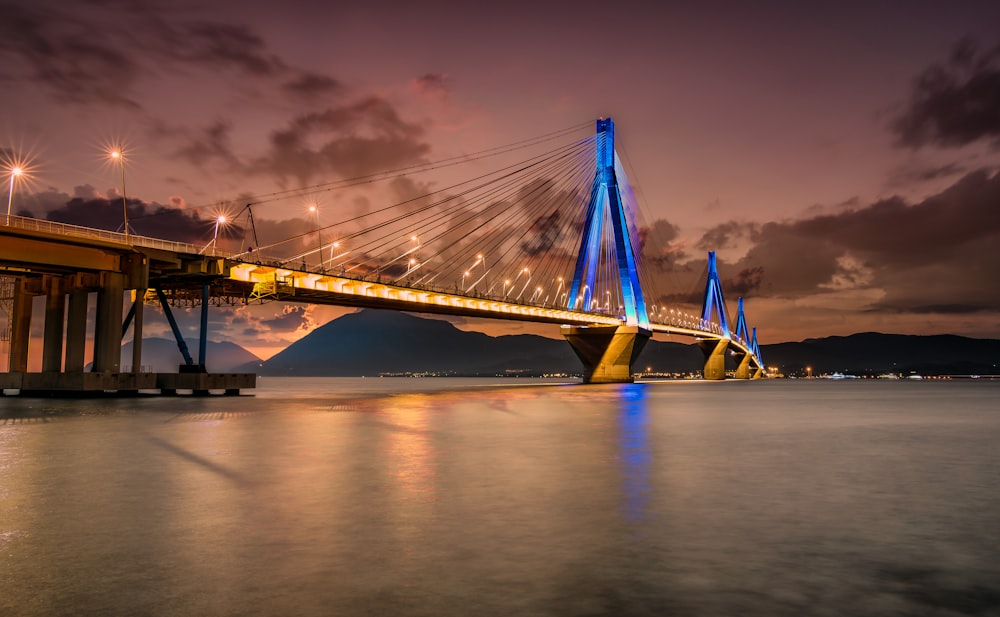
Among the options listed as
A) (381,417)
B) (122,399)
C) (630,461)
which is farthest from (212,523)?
(122,399)

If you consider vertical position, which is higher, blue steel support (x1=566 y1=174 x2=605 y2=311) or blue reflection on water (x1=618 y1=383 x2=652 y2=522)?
blue steel support (x1=566 y1=174 x2=605 y2=311)

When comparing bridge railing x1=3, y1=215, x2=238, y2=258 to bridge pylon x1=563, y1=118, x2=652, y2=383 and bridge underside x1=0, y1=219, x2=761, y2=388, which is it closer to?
bridge underside x1=0, y1=219, x2=761, y2=388

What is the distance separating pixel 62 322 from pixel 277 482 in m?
51.1

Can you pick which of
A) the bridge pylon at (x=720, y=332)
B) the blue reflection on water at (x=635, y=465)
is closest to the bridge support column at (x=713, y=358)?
the bridge pylon at (x=720, y=332)

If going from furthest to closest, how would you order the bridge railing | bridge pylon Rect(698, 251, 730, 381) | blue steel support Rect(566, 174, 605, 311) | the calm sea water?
bridge pylon Rect(698, 251, 730, 381)
blue steel support Rect(566, 174, 605, 311)
the bridge railing
the calm sea water

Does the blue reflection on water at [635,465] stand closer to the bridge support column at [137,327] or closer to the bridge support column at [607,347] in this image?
the bridge support column at [137,327]

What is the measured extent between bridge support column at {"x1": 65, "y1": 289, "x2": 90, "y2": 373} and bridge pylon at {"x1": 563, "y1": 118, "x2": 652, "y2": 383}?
51.8 m

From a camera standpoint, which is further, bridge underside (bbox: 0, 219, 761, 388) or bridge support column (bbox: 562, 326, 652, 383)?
bridge support column (bbox: 562, 326, 652, 383)

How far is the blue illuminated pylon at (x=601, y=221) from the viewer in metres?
86.6

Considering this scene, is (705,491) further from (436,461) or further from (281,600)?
(281,600)

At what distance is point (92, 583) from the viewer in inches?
272

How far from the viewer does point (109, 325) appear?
163ft

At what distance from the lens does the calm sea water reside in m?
6.57

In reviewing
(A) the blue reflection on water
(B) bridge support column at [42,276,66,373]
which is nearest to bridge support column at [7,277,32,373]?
(B) bridge support column at [42,276,66,373]
